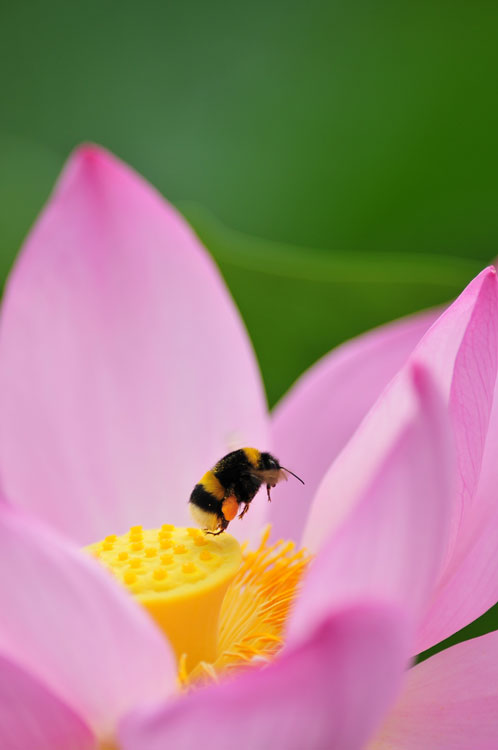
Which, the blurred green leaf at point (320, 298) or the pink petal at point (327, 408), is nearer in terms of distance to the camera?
the pink petal at point (327, 408)

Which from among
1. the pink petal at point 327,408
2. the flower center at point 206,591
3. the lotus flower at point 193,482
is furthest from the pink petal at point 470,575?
the pink petal at point 327,408

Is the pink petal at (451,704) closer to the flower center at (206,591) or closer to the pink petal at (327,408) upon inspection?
the flower center at (206,591)

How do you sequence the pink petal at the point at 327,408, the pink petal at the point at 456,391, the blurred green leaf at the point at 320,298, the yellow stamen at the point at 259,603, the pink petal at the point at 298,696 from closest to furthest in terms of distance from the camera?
the pink petal at the point at 298,696 → the pink petal at the point at 456,391 → the yellow stamen at the point at 259,603 → the pink petal at the point at 327,408 → the blurred green leaf at the point at 320,298

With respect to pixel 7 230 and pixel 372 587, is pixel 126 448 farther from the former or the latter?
pixel 7 230

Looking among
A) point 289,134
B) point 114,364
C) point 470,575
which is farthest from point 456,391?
point 289,134

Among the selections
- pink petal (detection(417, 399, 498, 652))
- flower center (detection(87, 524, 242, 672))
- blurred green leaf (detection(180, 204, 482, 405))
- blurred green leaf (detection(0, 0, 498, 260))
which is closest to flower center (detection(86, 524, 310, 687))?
flower center (detection(87, 524, 242, 672))
